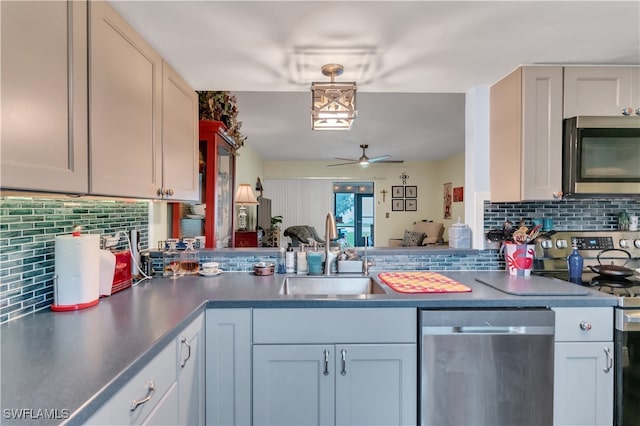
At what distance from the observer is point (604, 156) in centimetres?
168

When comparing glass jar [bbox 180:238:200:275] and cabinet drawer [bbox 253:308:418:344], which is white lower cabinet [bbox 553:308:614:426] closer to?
cabinet drawer [bbox 253:308:418:344]

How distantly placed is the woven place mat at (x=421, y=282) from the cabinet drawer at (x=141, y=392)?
39.6 inches

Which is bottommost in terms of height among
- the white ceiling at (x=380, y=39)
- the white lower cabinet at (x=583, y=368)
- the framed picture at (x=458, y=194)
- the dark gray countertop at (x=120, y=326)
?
the white lower cabinet at (x=583, y=368)

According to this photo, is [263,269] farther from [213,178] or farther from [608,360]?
[608,360]

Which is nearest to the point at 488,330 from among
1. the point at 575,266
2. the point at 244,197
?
the point at 575,266

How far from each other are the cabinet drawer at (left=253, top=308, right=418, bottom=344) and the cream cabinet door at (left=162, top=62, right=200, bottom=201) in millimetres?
805

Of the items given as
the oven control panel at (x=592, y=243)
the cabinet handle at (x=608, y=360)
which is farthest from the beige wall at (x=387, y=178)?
the cabinet handle at (x=608, y=360)

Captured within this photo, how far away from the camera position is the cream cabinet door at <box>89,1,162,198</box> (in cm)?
105

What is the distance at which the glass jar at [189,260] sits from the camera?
187cm

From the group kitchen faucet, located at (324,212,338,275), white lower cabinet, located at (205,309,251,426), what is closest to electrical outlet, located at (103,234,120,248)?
white lower cabinet, located at (205,309,251,426)

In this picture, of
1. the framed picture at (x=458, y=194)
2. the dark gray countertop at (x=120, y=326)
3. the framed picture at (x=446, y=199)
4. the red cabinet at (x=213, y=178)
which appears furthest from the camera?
the framed picture at (x=446, y=199)

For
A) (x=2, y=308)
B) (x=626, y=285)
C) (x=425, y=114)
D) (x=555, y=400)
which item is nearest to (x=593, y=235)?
(x=626, y=285)

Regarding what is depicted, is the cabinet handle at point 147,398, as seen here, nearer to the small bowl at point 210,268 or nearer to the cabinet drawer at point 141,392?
the cabinet drawer at point 141,392

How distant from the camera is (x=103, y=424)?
0.70 metres
